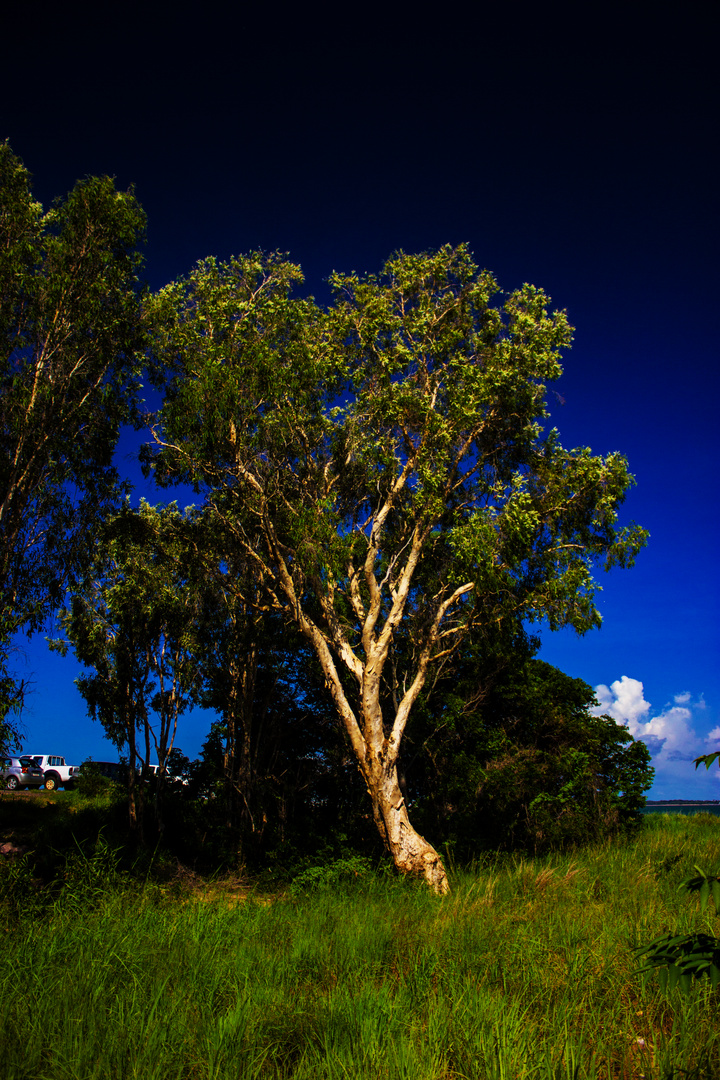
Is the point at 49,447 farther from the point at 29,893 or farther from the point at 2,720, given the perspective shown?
the point at 29,893

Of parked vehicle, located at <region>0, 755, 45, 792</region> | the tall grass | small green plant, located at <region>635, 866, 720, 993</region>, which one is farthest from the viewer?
parked vehicle, located at <region>0, 755, 45, 792</region>

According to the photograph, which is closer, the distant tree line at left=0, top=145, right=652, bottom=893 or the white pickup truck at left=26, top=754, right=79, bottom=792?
the distant tree line at left=0, top=145, right=652, bottom=893

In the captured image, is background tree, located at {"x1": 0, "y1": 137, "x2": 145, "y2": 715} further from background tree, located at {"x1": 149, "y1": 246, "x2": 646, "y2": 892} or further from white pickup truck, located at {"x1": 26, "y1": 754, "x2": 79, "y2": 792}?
white pickup truck, located at {"x1": 26, "y1": 754, "x2": 79, "y2": 792}

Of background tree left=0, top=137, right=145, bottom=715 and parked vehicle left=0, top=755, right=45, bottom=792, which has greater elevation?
background tree left=0, top=137, right=145, bottom=715

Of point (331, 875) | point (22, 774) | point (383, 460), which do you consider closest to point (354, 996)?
point (331, 875)

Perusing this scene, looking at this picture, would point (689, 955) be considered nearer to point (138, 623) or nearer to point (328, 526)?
point (328, 526)

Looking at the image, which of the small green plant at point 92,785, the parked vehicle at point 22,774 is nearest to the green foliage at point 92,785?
the small green plant at point 92,785

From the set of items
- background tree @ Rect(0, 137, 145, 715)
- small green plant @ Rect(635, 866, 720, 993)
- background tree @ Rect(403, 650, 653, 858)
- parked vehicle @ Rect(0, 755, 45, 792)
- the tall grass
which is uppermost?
background tree @ Rect(0, 137, 145, 715)

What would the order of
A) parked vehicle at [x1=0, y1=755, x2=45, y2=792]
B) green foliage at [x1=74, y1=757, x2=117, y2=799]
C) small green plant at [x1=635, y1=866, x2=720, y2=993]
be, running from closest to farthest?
small green plant at [x1=635, y1=866, x2=720, y2=993] → green foliage at [x1=74, y1=757, x2=117, y2=799] → parked vehicle at [x1=0, y1=755, x2=45, y2=792]

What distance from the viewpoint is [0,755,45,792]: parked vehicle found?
29500 millimetres

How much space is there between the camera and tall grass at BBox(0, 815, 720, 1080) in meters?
3.24

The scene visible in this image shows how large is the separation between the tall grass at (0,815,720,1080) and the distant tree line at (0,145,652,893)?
4801 mm

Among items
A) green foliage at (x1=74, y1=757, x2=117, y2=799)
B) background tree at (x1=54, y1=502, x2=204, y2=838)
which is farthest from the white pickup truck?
background tree at (x1=54, y1=502, x2=204, y2=838)

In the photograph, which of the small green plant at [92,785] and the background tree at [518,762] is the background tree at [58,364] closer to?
the background tree at [518,762]
